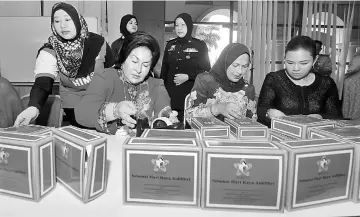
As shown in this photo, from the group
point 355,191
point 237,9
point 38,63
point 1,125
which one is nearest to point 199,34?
point 237,9

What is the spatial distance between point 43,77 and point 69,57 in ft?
0.63

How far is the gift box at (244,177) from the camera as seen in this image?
0.63m

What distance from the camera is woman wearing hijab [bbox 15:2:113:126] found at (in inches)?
60.1

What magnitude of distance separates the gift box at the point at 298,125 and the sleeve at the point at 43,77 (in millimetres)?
966

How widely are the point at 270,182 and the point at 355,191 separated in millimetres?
224

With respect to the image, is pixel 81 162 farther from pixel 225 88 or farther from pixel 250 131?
pixel 225 88

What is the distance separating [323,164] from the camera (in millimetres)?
656

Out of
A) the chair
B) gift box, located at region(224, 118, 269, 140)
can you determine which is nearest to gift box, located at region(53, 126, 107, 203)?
gift box, located at region(224, 118, 269, 140)

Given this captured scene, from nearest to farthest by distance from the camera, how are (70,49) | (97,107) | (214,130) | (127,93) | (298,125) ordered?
(298,125) → (214,130) → (97,107) → (127,93) → (70,49)

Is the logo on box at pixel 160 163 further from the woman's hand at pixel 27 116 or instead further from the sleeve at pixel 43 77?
the sleeve at pixel 43 77

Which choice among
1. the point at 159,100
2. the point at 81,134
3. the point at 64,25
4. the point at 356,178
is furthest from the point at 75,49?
the point at 356,178

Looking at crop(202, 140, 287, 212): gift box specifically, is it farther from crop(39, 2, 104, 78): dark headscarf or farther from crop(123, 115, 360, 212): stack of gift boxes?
crop(39, 2, 104, 78): dark headscarf

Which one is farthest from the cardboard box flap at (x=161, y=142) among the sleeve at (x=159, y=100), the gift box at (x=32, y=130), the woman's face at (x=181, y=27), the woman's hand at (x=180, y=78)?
the woman's face at (x=181, y=27)

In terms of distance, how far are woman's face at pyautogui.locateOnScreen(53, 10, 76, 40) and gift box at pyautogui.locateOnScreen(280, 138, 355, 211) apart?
1.26 metres
